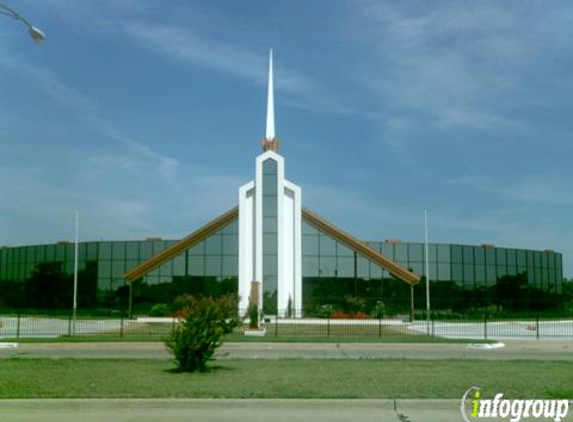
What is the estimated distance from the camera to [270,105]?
56688 mm

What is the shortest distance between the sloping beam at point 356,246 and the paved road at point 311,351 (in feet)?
76.4

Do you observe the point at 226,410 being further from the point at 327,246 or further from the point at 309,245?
the point at 327,246

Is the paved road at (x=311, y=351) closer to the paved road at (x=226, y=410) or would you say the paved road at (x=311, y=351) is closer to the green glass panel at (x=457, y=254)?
the paved road at (x=226, y=410)

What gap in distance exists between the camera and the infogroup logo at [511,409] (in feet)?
37.2

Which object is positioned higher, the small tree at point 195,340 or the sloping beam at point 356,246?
the sloping beam at point 356,246

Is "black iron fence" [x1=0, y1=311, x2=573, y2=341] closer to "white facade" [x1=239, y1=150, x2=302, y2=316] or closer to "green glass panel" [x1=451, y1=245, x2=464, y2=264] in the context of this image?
"white facade" [x1=239, y1=150, x2=302, y2=316]

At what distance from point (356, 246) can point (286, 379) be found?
140 ft

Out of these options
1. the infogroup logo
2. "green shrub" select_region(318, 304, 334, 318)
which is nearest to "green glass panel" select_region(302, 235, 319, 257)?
"green shrub" select_region(318, 304, 334, 318)

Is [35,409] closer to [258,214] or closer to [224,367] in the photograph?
[224,367]

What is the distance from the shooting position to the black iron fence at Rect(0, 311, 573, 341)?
3644 cm

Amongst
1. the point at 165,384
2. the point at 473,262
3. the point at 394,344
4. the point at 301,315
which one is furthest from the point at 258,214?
the point at 165,384

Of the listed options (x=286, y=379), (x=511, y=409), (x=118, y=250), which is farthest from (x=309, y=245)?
(x=511, y=409)

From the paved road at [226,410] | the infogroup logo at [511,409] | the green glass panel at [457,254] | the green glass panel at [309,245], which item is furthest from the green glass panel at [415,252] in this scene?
the paved road at [226,410]

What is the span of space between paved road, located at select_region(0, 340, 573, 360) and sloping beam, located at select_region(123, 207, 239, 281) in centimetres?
2591
